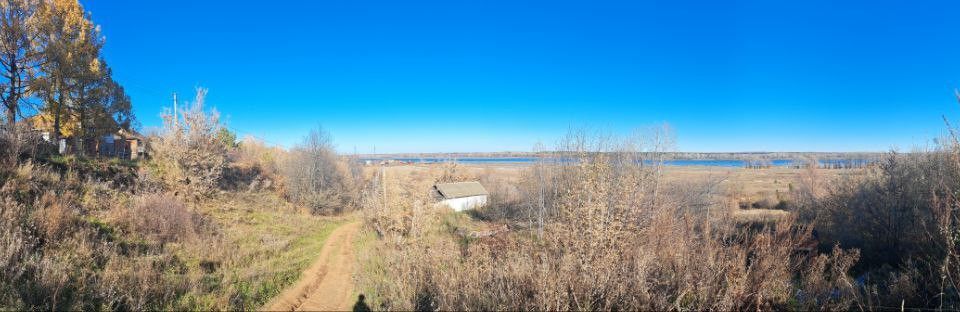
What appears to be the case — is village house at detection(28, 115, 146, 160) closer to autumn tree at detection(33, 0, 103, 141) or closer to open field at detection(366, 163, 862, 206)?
autumn tree at detection(33, 0, 103, 141)

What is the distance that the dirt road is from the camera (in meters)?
9.24

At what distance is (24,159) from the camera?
50.3 feet

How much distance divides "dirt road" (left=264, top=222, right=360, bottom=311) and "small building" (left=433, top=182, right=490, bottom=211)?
22.3 m

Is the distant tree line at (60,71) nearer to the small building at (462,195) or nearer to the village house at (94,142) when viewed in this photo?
the village house at (94,142)

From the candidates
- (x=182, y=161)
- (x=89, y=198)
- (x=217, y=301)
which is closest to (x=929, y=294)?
(x=217, y=301)

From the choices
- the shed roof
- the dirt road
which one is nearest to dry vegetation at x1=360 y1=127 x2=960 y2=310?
the dirt road

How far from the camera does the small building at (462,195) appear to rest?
37.7 metres

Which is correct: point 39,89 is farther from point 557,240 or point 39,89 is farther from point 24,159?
point 557,240

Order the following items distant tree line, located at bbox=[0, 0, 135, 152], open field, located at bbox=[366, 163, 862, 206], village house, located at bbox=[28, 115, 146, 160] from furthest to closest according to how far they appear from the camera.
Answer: open field, located at bbox=[366, 163, 862, 206] → village house, located at bbox=[28, 115, 146, 160] → distant tree line, located at bbox=[0, 0, 135, 152]

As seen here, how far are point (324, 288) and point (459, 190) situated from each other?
96.9ft

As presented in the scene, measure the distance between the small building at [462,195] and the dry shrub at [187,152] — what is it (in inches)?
763

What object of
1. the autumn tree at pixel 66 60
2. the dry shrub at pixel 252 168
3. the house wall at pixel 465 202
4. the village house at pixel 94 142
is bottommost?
the house wall at pixel 465 202

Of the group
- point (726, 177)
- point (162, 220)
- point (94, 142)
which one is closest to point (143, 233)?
point (162, 220)

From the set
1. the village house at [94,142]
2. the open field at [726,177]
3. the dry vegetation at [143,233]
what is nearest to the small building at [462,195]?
the open field at [726,177]
